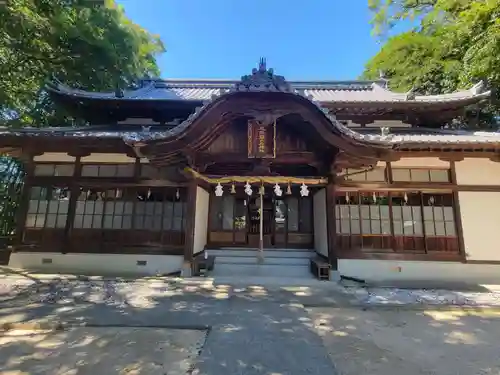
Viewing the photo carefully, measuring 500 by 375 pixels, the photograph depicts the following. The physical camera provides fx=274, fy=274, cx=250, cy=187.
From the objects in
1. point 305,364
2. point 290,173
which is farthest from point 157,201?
point 305,364

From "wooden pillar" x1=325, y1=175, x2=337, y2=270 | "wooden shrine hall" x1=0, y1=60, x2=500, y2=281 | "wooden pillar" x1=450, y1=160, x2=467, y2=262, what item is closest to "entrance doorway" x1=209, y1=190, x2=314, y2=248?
"wooden shrine hall" x1=0, y1=60, x2=500, y2=281

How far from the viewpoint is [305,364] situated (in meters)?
3.17

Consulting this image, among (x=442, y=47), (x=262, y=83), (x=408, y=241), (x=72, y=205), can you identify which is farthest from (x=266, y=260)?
(x=442, y=47)

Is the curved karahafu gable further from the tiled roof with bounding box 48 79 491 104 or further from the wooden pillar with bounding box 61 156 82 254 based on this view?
the tiled roof with bounding box 48 79 491 104

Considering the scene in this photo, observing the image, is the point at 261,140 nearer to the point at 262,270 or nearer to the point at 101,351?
the point at 262,270

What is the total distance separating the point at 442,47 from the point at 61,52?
55.5 feet

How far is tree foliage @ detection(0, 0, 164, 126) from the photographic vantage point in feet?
25.2

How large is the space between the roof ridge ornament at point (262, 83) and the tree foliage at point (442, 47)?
26.4ft

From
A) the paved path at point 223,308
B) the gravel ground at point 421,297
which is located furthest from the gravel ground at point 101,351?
the gravel ground at point 421,297

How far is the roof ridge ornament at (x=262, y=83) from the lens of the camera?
6.59 m

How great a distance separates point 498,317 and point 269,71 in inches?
277

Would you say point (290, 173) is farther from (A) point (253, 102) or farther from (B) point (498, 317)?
(B) point (498, 317)

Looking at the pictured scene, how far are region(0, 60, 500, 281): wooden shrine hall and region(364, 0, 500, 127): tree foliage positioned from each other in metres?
2.01

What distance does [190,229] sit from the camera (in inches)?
301
